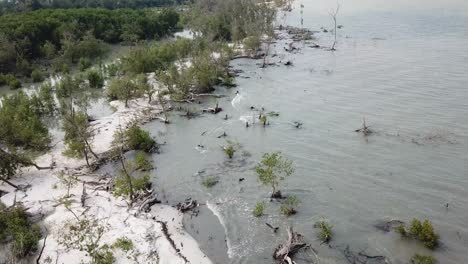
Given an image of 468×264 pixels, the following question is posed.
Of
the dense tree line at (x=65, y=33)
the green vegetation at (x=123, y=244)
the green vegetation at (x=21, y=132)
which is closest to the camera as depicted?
the green vegetation at (x=123, y=244)

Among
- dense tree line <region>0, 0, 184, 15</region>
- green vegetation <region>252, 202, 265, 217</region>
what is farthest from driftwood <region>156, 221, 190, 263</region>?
dense tree line <region>0, 0, 184, 15</region>

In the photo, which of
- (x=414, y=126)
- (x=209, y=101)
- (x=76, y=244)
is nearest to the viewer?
(x=76, y=244)

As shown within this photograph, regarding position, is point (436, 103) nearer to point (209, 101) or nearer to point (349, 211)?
point (349, 211)

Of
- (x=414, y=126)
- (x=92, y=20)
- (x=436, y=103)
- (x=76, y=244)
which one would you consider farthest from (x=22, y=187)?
(x=92, y=20)

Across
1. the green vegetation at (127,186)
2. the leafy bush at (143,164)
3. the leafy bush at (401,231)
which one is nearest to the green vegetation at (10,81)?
the leafy bush at (143,164)

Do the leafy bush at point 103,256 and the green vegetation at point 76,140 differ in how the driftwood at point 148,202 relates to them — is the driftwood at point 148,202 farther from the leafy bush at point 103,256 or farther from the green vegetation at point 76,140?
the green vegetation at point 76,140

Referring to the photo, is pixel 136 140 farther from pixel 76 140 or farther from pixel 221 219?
pixel 221 219

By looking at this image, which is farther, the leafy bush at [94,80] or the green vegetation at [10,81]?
the green vegetation at [10,81]
